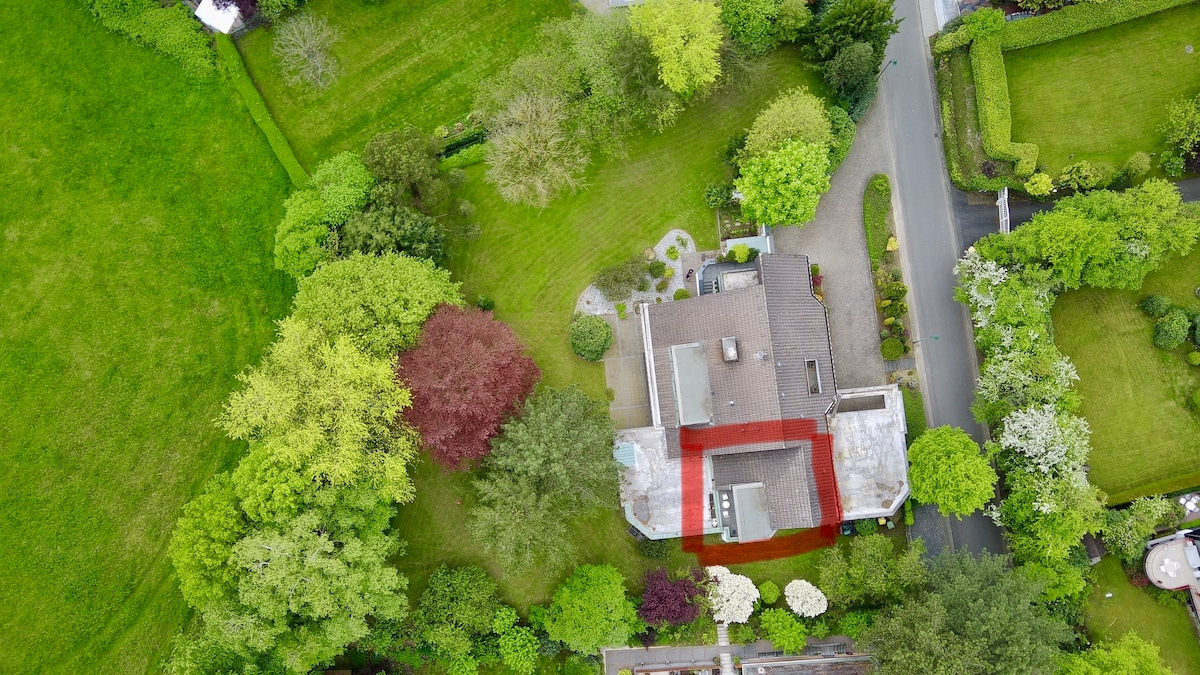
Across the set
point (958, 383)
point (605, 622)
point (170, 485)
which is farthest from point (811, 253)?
point (170, 485)

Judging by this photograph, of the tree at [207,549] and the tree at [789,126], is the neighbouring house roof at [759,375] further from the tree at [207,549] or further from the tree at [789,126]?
the tree at [207,549]

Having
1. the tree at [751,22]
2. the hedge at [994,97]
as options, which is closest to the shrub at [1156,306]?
the hedge at [994,97]

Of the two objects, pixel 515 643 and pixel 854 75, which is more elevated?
pixel 854 75

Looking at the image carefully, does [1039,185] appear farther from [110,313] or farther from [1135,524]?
[110,313]

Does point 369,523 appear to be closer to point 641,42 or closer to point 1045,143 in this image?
point 641,42

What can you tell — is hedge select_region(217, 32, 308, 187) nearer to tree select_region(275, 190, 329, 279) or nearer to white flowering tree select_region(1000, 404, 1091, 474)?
tree select_region(275, 190, 329, 279)

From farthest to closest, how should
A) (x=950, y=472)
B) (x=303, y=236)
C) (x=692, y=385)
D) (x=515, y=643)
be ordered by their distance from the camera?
(x=515, y=643)
(x=303, y=236)
(x=692, y=385)
(x=950, y=472)

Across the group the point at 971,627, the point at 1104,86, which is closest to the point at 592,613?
the point at 971,627
